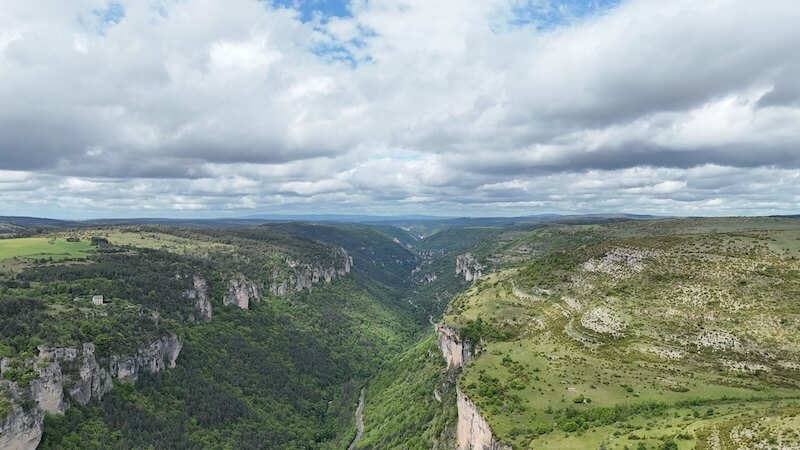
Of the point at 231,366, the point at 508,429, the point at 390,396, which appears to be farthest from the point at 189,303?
the point at 508,429

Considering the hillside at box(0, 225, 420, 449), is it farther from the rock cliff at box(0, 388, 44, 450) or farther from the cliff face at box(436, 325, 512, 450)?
the cliff face at box(436, 325, 512, 450)

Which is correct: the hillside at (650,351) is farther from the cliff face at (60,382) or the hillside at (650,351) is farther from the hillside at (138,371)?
the cliff face at (60,382)

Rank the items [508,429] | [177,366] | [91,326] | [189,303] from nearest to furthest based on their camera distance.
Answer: [508,429]
[91,326]
[177,366]
[189,303]

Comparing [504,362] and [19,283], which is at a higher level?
[19,283]

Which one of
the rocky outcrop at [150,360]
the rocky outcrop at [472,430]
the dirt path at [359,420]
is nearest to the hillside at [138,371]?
the rocky outcrop at [150,360]

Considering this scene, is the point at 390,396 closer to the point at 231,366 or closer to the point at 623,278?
the point at 231,366

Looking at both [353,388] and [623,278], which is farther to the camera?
[353,388]

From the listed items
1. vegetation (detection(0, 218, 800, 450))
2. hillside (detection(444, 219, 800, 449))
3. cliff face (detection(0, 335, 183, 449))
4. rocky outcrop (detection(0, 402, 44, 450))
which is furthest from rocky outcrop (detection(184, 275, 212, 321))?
hillside (detection(444, 219, 800, 449))

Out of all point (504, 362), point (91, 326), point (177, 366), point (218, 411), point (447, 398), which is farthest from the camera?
point (177, 366)
